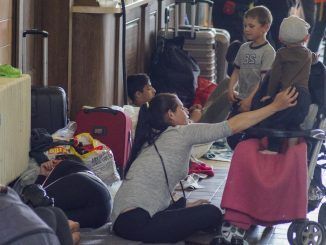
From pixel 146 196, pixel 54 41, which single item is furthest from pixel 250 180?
pixel 54 41

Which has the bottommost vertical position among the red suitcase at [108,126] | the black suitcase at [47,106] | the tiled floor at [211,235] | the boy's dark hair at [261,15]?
the tiled floor at [211,235]

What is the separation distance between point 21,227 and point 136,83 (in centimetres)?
398

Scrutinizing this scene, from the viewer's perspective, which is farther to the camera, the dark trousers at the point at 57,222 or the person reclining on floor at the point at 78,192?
the person reclining on floor at the point at 78,192

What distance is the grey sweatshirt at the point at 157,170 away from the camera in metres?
4.14

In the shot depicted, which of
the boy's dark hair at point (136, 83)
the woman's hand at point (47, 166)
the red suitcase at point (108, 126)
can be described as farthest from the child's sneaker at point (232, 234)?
the boy's dark hair at point (136, 83)

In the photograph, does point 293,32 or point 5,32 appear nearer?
point 293,32

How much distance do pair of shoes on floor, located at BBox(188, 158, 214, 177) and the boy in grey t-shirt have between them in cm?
44

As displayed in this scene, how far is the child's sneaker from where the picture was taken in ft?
13.6

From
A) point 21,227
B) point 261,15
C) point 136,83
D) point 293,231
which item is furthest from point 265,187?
point 136,83

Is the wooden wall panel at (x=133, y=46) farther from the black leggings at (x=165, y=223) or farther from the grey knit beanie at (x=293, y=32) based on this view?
the black leggings at (x=165, y=223)

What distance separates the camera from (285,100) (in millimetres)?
4094

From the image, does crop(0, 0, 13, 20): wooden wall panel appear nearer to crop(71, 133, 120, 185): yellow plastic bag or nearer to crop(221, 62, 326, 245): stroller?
crop(71, 133, 120, 185): yellow plastic bag

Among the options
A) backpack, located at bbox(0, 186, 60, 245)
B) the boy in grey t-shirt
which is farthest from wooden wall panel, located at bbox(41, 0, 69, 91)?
backpack, located at bbox(0, 186, 60, 245)

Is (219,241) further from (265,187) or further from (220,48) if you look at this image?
(220,48)
